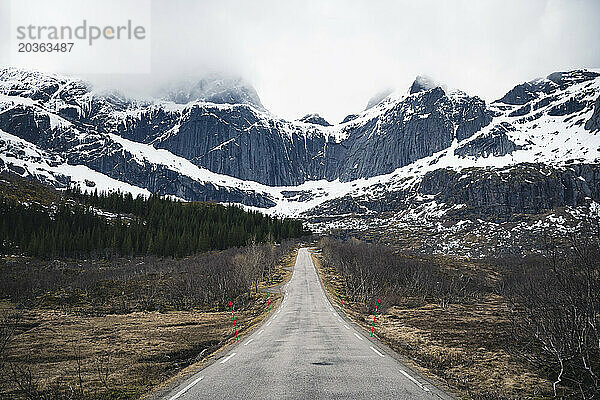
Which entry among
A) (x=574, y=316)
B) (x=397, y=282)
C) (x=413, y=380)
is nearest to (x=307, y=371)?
(x=413, y=380)

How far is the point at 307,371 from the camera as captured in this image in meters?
14.4

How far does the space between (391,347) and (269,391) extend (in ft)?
36.5

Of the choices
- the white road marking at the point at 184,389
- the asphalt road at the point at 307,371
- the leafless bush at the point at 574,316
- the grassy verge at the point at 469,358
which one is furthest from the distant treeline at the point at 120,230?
the leafless bush at the point at 574,316

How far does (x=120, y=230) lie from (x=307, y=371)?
4935 inches

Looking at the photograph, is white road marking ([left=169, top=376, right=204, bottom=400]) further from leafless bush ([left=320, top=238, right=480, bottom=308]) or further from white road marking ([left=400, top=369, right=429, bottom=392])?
leafless bush ([left=320, top=238, right=480, bottom=308])

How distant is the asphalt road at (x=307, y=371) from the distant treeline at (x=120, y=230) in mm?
101026

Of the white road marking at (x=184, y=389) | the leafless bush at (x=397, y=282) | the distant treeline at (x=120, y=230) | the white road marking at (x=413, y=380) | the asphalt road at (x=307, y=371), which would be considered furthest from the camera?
the distant treeline at (x=120, y=230)

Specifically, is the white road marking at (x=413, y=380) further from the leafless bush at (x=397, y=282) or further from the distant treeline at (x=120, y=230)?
the distant treeline at (x=120, y=230)

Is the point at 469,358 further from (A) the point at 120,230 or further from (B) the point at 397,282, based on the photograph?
(A) the point at 120,230

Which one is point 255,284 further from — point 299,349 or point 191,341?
point 299,349

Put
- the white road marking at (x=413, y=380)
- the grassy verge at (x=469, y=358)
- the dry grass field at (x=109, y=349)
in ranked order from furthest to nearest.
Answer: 1. the dry grass field at (x=109, y=349)
2. the grassy verge at (x=469, y=358)
3. the white road marking at (x=413, y=380)

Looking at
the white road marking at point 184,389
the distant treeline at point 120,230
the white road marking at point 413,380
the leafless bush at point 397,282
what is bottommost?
the leafless bush at point 397,282

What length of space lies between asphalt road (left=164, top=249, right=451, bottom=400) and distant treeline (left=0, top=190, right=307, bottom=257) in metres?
101

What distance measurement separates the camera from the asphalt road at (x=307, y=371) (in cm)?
1175
